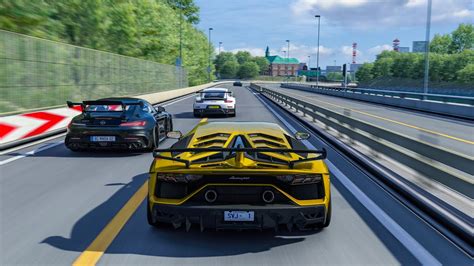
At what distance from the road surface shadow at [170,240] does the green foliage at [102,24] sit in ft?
69.4

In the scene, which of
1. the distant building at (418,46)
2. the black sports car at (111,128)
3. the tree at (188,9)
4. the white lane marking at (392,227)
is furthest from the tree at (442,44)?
the white lane marking at (392,227)

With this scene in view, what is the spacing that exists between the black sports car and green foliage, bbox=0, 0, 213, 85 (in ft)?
50.2

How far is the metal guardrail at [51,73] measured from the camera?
15.8m

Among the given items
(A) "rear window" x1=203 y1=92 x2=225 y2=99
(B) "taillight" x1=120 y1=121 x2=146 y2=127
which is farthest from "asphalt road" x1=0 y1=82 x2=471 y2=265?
(A) "rear window" x1=203 y1=92 x2=225 y2=99

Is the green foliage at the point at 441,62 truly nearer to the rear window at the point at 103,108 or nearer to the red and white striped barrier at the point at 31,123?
the red and white striped barrier at the point at 31,123

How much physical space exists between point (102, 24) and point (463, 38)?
396 ft

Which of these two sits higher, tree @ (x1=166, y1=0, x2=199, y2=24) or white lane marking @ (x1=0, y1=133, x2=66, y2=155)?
tree @ (x1=166, y1=0, x2=199, y2=24)

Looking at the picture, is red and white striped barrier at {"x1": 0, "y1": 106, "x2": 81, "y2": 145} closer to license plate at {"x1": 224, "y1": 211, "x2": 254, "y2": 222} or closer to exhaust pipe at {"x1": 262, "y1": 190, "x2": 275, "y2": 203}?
license plate at {"x1": 224, "y1": 211, "x2": 254, "y2": 222}

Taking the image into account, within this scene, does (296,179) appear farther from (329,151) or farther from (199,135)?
(329,151)

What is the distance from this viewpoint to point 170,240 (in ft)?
15.7

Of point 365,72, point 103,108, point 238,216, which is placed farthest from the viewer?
point 365,72

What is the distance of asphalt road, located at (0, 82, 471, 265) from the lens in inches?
171

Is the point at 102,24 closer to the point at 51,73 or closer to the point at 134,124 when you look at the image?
the point at 51,73

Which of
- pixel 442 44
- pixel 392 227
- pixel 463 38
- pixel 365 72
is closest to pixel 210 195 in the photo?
pixel 392 227
